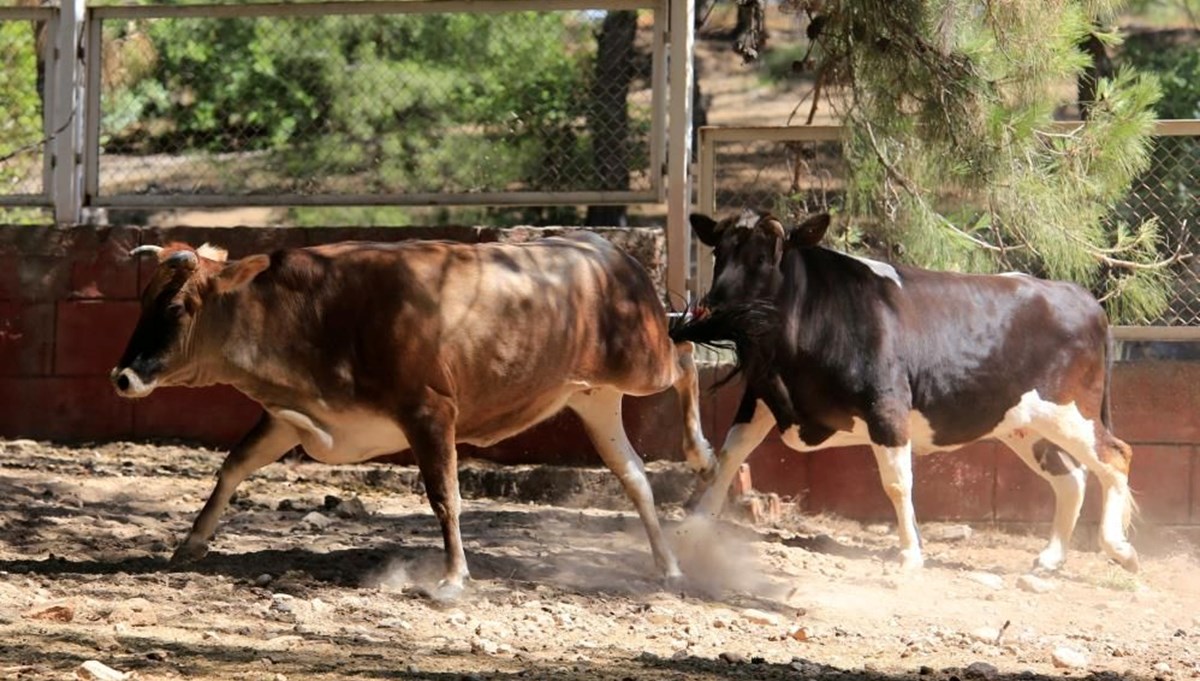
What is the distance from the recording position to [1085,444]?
9.30 meters

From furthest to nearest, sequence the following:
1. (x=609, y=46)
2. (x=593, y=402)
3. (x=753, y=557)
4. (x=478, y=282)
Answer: (x=609, y=46)
(x=753, y=557)
(x=593, y=402)
(x=478, y=282)

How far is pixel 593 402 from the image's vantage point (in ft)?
26.8

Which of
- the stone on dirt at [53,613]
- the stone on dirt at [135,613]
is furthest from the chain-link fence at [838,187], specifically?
the stone on dirt at [53,613]

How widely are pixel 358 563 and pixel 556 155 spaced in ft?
11.0

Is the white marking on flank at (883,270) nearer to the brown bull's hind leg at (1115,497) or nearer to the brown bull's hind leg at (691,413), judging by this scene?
the brown bull's hind leg at (691,413)

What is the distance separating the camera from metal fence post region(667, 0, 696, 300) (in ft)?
33.4

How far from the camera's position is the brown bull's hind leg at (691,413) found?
27.9 ft

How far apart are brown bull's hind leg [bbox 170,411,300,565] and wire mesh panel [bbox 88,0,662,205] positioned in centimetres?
289

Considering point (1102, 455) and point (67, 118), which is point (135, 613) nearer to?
point (67, 118)

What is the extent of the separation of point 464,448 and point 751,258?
7.11ft

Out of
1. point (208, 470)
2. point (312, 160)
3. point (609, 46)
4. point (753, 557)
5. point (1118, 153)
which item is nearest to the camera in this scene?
point (753, 557)

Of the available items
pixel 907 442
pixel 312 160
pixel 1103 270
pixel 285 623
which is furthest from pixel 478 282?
pixel 1103 270

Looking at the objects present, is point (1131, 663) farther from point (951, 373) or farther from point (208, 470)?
point (208, 470)

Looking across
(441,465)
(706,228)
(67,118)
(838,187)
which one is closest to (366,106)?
(67,118)
